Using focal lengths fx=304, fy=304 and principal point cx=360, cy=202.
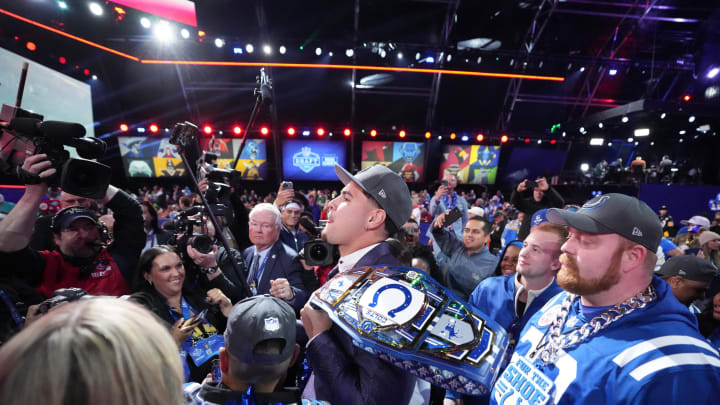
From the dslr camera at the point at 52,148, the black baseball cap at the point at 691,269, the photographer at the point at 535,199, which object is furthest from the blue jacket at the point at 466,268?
the dslr camera at the point at 52,148

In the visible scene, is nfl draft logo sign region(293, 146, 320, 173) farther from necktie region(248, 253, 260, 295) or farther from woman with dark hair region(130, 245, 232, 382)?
woman with dark hair region(130, 245, 232, 382)

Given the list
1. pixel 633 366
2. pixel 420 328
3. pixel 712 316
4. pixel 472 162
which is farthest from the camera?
pixel 472 162

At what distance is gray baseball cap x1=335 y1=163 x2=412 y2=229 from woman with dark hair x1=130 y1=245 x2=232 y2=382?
1.56 meters

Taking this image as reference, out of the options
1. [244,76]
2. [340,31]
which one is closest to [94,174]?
[340,31]

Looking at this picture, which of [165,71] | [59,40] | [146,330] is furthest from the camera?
[165,71]

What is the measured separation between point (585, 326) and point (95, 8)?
42.1ft

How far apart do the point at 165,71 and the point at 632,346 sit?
17.2m

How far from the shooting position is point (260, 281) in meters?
3.04

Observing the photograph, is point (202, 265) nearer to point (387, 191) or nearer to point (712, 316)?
point (387, 191)

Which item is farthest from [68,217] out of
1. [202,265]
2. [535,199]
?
[535,199]

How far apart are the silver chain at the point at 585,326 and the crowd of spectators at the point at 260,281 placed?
10 cm

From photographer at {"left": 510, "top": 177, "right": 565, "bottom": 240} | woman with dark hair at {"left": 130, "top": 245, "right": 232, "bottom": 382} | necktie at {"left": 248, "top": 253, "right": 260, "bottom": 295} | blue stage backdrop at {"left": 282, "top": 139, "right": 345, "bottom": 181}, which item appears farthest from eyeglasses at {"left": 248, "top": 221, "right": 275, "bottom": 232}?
blue stage backdrop at {"left": 282, "top": 139, "right": 345, "bottom": 181}

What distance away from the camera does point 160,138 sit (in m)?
15.4

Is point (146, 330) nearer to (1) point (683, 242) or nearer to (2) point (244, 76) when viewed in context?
(1) point (683, 242)
